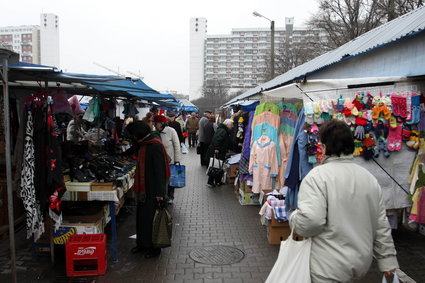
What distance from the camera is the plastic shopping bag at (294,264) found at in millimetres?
2217

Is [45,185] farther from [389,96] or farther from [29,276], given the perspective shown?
[389,96]

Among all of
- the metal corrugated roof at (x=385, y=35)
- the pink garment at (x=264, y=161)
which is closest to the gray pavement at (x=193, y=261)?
the pink garment at (x=264, y=161)

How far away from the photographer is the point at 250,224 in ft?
21.0

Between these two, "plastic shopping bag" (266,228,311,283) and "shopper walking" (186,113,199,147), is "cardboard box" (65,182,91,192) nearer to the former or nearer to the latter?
"plastic shopping bag" (266,228,311,283)

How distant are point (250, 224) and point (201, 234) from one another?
40.6 inches

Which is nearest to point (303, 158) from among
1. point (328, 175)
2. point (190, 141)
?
point (328, 175)

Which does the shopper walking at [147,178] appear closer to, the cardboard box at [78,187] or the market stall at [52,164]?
the market stall at [52,164]

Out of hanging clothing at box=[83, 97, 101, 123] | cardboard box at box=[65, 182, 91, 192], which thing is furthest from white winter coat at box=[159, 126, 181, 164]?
cardboard box at box=[65, 182, 91, 192]

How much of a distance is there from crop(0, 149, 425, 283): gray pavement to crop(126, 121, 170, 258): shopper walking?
0.43 m

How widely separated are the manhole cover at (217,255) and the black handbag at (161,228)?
19.0 inches

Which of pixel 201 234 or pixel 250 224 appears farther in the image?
pixel 250 224

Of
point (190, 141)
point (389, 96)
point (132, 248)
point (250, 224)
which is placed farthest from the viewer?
point (190, 141)

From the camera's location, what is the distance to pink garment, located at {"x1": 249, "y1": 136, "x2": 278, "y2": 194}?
6.57 metres

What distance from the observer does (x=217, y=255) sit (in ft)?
16.3
